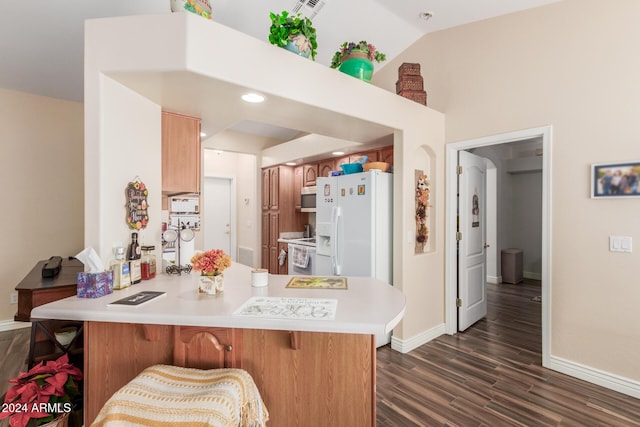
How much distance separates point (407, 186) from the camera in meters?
3.05

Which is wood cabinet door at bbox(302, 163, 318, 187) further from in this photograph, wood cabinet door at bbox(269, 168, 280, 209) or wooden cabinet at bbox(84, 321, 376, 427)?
wooden cabinet at bbox(84, 321, 376, 427)

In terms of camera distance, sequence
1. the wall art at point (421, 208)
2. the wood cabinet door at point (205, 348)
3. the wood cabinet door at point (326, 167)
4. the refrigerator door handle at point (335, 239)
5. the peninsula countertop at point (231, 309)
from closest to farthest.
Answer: the peninsula countertop at point (231, 309) < the wood cabinet door at point (205, 348) < the wall art at point (421, 208) < the refrigerator door handle at point (335, 239) < the wood cabinet door at point (326, 167)

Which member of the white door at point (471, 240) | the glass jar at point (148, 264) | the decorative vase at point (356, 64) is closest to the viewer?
the glass jar at point (148, 264)

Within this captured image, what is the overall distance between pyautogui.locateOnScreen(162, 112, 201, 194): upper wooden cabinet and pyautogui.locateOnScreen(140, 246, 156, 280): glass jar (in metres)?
0.52

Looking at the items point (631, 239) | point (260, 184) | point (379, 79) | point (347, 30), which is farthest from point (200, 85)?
point (260, 184)

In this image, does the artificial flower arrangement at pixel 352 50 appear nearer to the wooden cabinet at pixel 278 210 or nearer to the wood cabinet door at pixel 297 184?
the wood cabinet door at pixel 297 184

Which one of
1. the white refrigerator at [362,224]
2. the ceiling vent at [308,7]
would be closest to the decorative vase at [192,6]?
the ceiling vent at [308,7]

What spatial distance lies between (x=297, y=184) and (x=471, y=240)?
9.22ft

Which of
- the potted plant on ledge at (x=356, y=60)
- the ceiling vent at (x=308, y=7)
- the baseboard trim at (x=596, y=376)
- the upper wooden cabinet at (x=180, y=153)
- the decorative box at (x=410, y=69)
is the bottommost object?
the baseboard trim at (x=596, y=376)

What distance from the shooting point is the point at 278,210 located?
204 inches

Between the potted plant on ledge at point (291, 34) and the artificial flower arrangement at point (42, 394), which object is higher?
the potted plant on ledge at point (291, 34)

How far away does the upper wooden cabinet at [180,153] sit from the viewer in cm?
233

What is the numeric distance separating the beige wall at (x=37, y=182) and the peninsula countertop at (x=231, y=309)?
274 centimetres

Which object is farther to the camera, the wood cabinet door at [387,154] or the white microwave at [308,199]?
the white microwave at [308,199]
